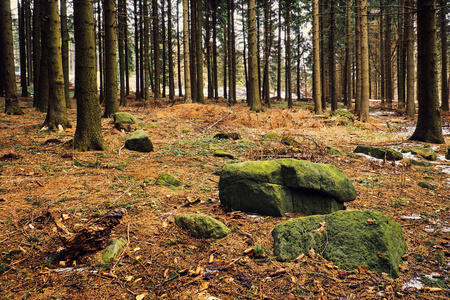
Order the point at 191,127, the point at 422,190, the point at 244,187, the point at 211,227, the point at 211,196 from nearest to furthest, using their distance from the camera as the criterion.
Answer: the point at 211,227
the point at 244,187
the point at 211,196
the point at 422,190
the point at 191,127

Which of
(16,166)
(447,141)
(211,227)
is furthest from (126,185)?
(447,141)

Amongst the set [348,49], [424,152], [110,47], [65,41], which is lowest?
[424,152]

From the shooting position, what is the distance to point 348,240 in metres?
2.99

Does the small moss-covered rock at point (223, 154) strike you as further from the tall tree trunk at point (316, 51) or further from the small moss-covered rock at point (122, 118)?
the tall tree trunk at point (316, 51)

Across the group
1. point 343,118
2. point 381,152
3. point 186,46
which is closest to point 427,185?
point 381,152

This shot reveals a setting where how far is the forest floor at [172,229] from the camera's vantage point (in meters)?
2.50

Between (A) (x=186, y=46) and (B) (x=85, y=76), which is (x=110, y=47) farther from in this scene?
(A) (x=186, y=46)

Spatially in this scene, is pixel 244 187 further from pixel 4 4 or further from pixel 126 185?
pixel 4 4

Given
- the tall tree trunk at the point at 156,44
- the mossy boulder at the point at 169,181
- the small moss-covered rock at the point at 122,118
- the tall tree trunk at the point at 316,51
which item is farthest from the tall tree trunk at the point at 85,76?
the tall tree trunk at the point at 156,44

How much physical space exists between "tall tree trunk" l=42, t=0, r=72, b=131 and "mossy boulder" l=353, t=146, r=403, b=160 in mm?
9068

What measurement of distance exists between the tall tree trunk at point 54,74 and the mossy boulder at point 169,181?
17.7ft

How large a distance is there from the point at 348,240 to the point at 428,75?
28.3 feet

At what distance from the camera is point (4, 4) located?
1205 centimetres

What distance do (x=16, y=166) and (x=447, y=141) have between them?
41.1 feet
